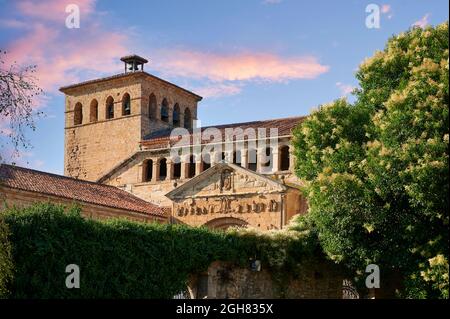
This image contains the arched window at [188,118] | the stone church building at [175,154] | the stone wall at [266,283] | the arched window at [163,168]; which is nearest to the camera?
the stone wall at [266,283]

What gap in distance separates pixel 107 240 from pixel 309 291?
866 cm

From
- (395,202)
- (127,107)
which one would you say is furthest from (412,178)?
(127,107)

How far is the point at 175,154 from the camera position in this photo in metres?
39.1

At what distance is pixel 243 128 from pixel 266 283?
16.0 meters

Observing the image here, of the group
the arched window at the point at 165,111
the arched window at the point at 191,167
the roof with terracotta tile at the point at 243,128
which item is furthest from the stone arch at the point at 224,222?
the arched window at the point at 165,111

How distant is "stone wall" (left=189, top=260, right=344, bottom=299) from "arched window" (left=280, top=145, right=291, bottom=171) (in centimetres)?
957

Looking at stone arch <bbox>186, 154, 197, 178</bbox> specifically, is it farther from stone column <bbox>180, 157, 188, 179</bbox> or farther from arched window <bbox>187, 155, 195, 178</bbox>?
stone column <bbox>180, 157, 188, 179</bbox>

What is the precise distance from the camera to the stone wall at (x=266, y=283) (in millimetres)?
23328

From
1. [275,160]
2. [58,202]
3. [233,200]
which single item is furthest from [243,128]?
[58,202]

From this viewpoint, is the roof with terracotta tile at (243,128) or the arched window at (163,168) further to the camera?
the arched window at (163,168)

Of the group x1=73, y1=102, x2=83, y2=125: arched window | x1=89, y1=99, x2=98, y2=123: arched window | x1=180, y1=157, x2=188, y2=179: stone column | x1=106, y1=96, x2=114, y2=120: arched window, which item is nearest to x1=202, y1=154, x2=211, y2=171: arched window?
x1=180, y1=157, x2=188, y2=179: stone column

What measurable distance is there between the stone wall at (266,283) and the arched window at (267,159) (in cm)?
977

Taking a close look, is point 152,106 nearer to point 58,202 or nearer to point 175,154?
point 175,154

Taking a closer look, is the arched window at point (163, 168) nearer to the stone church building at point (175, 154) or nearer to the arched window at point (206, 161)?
the stone church building at point (175, 154)
